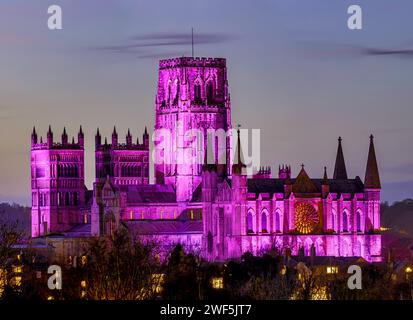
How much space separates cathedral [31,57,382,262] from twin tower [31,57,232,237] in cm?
8

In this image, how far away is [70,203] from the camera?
163 m

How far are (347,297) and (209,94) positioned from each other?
7656cm

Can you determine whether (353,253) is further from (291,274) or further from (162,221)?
(291,274)

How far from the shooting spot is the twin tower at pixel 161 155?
153 m

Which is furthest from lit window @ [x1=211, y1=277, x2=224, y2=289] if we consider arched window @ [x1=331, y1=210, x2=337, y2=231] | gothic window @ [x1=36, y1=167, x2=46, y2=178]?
gothic window @ [x1=36, y1=167, x2=46, y2=178]

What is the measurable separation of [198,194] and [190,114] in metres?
6.33

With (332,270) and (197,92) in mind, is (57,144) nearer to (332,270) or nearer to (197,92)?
(197,92)

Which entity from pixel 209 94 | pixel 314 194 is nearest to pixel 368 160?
pixel 314 194

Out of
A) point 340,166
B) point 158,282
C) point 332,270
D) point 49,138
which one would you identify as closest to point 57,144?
point 49,138

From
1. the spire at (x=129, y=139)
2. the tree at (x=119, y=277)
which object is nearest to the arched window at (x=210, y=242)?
the spire at (x=129, y=139)

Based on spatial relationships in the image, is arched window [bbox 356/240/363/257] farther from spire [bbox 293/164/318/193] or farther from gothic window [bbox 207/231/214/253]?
gothic window [bbox 207/231/214/253]

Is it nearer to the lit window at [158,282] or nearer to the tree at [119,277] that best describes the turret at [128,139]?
the lit window at [158,282]

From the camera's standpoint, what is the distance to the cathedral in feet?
460

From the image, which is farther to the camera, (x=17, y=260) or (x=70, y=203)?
(x=70, y=203)
